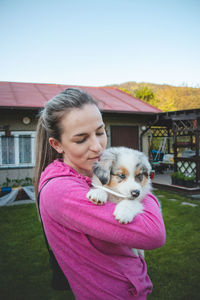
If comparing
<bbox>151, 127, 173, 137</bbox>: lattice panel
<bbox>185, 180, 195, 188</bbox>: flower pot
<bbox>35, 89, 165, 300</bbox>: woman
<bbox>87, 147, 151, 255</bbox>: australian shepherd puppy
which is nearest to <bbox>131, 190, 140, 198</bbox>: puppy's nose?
<bbox>87, 147, 151, 255</bbox>: australian shepherd puppy

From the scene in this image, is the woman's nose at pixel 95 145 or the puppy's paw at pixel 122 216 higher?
the woman's nose at pixel 95 145

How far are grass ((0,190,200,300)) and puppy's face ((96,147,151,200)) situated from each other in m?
2.27

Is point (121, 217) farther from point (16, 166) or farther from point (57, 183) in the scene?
point (16, 166)

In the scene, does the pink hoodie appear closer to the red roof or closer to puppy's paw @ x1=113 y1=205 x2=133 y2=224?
puppy's paw @ x1=113 y1=205 x2=133 y2=224

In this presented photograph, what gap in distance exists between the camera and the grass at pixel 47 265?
3340 mm

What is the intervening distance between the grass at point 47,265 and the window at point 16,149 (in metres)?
3.63

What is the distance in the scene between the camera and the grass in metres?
3.34

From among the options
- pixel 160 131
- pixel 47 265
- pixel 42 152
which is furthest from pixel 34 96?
pixel 42 152

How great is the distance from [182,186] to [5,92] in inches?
357

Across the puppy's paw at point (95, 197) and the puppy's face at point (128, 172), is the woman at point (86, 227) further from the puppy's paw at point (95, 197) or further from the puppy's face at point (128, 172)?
the puppy's face at point (128, 172)

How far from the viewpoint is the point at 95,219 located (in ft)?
3.64

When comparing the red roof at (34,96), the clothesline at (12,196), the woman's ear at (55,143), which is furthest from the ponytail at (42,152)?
the clothesline at (12,196)

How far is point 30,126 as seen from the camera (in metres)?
9.97

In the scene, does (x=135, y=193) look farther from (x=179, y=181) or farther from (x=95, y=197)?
(x=179, y=181)
